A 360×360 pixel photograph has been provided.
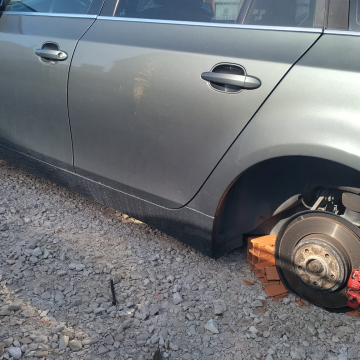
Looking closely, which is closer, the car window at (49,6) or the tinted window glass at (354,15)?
the tinted window glass at (354,15)

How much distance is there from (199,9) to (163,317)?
1642 millimetres

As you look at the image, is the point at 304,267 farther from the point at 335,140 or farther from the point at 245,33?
the point at 245,33

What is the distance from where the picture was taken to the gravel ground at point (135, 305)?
208 cm

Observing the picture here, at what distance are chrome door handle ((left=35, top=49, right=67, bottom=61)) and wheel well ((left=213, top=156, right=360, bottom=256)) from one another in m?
1.34

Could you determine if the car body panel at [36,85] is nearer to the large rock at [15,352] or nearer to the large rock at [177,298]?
the large rock at [177,298]

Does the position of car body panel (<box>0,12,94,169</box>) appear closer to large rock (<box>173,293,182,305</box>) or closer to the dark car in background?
the dark car in background

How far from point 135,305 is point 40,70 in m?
1.59

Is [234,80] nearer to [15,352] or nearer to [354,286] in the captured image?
[354,286]

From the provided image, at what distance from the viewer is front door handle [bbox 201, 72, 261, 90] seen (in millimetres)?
2020

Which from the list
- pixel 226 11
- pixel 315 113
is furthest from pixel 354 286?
pixel 226 11

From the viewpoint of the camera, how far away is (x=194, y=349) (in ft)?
6.85

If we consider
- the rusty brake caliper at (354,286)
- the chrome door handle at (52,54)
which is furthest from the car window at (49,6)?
the rusty brake caliper at (354,286)

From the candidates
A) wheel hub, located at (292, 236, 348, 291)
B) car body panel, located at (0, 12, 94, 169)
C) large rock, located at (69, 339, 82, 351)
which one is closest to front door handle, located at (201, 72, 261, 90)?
wheel hub, located at (292, 236, 348, 291)

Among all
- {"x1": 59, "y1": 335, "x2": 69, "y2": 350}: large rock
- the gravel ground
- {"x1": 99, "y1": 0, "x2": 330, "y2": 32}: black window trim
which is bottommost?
the gravel ground
